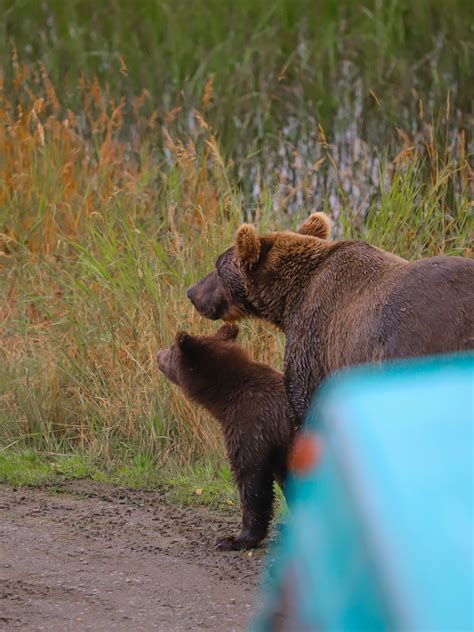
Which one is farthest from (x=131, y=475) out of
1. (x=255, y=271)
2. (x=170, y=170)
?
(x=170, y=170)

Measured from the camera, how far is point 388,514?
54.7 inches

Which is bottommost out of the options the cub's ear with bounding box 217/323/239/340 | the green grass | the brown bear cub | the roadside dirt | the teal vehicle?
the green grass

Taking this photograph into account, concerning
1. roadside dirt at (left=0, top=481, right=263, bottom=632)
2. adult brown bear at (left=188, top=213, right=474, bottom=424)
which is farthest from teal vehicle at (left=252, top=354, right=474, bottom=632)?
roadside dirt at (left=0, top=481, right=263, bottom=632)

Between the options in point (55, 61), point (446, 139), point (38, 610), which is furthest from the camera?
point (55, 61)

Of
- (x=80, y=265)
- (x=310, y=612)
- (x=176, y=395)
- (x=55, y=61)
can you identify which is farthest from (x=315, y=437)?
(x=55, y=61)

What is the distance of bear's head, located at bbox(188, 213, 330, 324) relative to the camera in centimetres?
566

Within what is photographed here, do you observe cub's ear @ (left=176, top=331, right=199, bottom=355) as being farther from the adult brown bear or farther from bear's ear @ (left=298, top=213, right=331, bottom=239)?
bear's ear @ (left=298, top=213, right=331, bottom=239)

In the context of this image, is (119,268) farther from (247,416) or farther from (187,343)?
(247,416)

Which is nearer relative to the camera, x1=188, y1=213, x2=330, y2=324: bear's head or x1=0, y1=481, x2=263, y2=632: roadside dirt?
x1=0, y1=481, x2=263, y2=632: roadside dirt

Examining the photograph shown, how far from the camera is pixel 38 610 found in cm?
483

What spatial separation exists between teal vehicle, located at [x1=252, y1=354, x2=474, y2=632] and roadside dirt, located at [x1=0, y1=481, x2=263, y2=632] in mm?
3298

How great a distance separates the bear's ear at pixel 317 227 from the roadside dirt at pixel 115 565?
1.49 meters

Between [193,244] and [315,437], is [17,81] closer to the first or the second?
[193,244]

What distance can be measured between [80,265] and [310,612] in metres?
7.31
